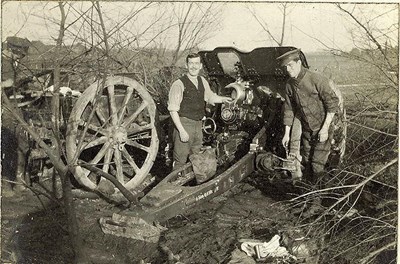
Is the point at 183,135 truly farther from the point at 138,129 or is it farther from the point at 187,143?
the point at 138,129

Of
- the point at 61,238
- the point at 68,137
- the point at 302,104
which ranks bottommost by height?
the point at 61,238

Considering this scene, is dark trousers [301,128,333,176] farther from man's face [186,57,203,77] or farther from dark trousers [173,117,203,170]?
man's face [186,57,203,77]

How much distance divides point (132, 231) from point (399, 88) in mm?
2736

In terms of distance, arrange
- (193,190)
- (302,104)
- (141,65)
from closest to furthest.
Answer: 1. (193,190)
2. (302,104)
3. (141,65)

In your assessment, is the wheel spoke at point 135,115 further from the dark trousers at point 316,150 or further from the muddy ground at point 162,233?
the dark trousers at point 316,150

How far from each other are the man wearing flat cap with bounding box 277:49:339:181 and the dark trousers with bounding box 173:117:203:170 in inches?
42.2

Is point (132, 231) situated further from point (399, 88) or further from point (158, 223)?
point (399, 88)

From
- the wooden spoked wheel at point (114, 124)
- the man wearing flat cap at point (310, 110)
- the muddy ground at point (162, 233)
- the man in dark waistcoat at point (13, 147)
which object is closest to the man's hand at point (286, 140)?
the man wearing flat cap at point (310, 110)

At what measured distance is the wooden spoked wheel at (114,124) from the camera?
199 inches

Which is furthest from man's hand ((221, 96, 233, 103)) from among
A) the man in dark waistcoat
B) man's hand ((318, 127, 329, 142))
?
the man in dark waistcoat

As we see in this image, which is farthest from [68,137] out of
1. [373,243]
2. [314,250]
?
[373,243]

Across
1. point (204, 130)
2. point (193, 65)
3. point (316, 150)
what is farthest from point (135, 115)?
point (316, 150)

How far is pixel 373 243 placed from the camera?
4184 millimetres

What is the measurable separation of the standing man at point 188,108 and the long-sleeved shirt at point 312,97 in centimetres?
108
